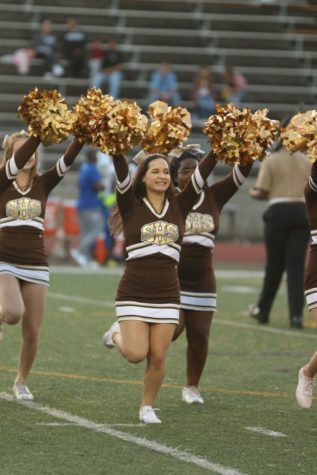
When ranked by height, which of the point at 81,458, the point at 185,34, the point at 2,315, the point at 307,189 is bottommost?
the point at 81,458

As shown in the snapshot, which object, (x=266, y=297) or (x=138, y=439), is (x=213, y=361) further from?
(x=138, y=439)

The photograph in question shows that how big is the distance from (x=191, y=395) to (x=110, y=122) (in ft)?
6.32

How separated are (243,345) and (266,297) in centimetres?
163

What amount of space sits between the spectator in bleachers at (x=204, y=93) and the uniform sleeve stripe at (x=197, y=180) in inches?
720

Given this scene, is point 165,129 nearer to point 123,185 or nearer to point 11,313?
point 123,185

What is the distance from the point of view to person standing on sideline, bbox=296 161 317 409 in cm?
724

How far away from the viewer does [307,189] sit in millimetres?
7320

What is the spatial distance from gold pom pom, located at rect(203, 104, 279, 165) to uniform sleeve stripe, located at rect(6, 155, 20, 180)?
1.12m

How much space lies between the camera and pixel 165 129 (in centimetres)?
762

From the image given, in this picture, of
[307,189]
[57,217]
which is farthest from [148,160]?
[57,217]

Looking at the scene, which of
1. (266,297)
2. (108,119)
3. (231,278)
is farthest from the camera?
(231,278)

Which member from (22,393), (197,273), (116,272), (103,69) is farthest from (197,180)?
(103,69)

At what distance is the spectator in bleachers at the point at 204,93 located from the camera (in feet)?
84.6

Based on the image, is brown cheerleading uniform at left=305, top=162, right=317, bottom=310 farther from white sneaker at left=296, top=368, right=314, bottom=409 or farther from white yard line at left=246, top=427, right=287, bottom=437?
white yard line at left=246, top=427, right=287, bottom=437
